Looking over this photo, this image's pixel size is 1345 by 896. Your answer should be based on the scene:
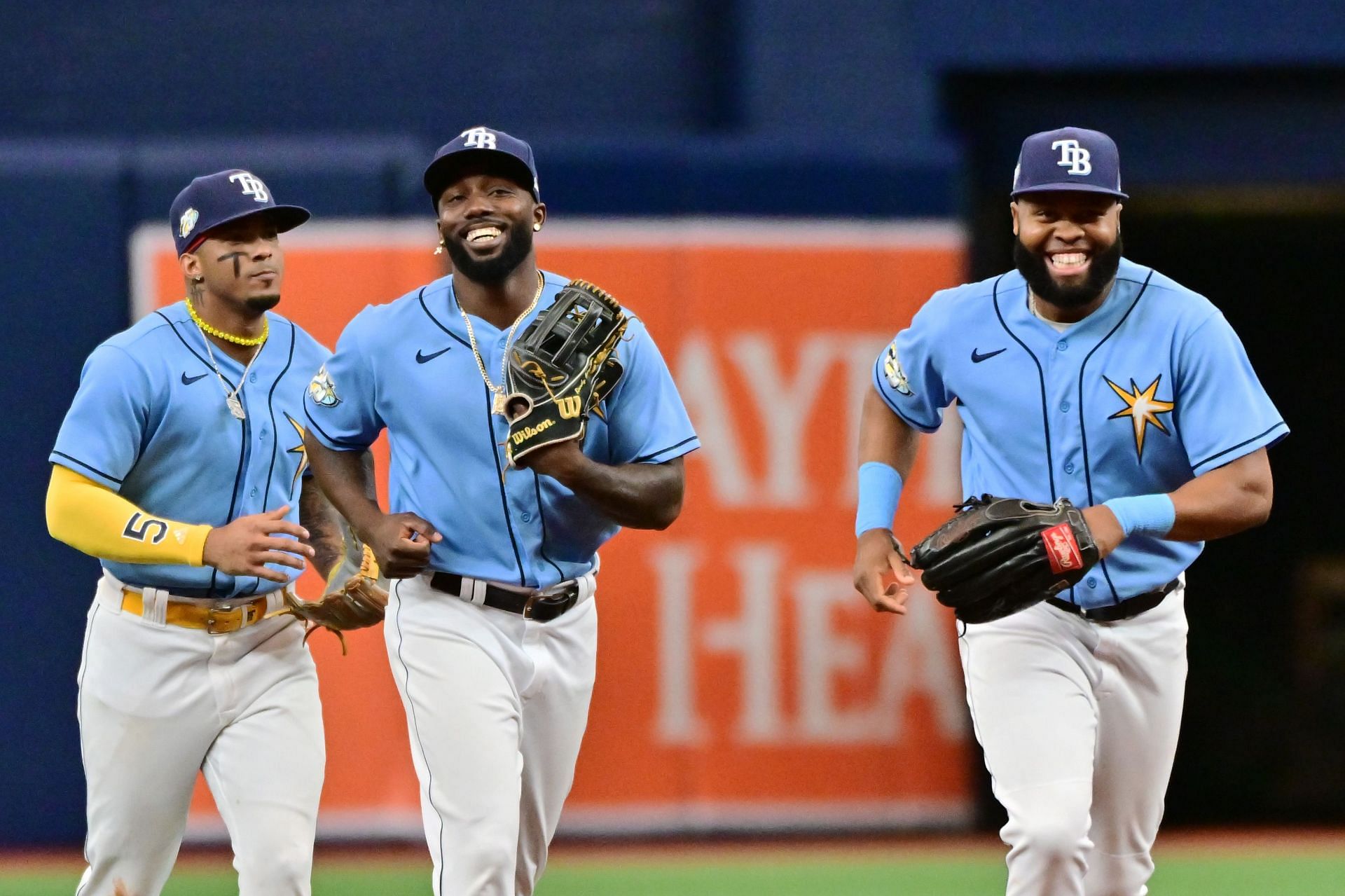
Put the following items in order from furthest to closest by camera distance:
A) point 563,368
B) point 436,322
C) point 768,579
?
point 768,579 → point 436,322 → point 563,368

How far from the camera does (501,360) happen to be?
4.72 meters

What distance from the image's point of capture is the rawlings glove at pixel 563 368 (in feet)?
14.3

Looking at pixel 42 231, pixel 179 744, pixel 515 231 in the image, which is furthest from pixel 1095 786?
pixel 42 231

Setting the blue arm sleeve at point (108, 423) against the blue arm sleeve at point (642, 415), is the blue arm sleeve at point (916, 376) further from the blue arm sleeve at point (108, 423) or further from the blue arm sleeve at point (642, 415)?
the blue arm sleeve at point (108, 423)

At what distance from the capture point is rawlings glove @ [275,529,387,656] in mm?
4863

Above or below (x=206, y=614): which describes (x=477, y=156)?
above

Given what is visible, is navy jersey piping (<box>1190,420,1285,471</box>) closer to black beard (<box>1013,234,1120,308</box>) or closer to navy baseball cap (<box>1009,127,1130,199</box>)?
black beard (<box>1013,234,1120,308</box>)

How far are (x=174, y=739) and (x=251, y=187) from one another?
1.43 m

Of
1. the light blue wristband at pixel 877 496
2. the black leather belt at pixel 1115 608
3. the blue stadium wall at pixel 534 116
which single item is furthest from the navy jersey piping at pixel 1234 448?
the blue stadium wall at pixel 534 116

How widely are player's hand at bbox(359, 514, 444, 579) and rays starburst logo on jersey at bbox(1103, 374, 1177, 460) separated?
164 cm

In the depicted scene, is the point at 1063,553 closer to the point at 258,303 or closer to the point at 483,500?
the point at 483,500

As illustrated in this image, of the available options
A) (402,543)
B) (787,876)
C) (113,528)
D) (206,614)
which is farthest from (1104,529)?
(787,876)

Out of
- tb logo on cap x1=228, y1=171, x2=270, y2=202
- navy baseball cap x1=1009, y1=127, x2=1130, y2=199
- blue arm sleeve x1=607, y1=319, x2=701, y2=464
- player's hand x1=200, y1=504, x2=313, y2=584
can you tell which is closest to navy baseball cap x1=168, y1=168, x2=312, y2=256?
tb logo on cap x1=228, y1=171, x2=270, y2=202

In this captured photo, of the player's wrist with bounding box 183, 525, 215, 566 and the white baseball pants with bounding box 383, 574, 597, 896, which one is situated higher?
the player's wrist with bounding box 183, 525, 215, 566
